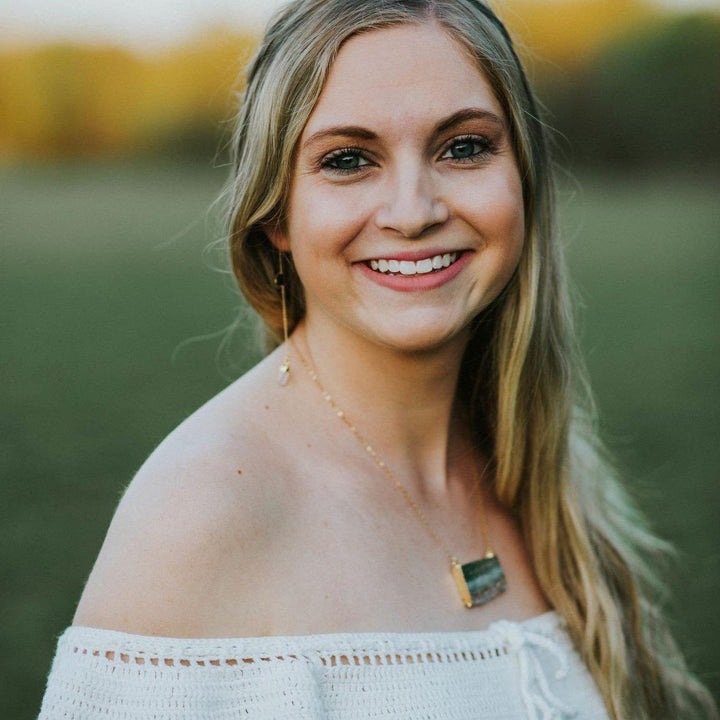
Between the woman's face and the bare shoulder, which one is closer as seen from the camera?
the bare shoulder

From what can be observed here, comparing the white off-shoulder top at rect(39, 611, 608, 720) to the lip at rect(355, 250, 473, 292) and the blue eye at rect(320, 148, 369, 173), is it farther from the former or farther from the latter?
the blue eye at rect(320, 148, 369, 173)

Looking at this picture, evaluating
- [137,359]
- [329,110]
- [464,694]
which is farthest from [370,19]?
[137,359]

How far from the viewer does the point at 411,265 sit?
2.11 m

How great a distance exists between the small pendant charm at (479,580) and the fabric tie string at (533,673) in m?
0.08

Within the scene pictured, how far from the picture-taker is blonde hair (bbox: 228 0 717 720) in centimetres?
214

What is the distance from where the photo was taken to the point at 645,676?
266 centimetres

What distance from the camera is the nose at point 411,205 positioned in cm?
204

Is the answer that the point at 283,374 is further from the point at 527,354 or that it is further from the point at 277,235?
the point at 527,354

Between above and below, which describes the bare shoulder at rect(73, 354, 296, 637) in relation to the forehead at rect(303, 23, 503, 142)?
below

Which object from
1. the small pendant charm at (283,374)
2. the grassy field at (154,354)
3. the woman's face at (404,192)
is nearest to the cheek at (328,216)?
the woman's face at (404,192)

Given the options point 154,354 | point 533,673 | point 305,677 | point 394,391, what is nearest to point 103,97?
point 154,354

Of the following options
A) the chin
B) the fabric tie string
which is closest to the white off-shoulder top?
the fabric tie string

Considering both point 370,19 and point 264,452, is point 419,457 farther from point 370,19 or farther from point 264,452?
point 370,19

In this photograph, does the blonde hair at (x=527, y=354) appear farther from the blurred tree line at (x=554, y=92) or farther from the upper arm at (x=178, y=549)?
the blurred tree line at (x=554, y=92)
